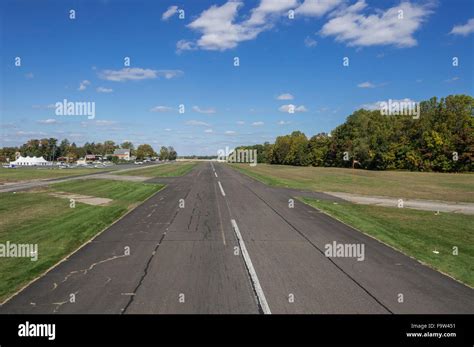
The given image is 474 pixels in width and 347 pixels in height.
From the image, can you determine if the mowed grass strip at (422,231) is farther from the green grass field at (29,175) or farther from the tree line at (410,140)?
the tree line at (410,140)

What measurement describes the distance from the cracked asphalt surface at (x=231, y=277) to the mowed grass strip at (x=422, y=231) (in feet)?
2.37

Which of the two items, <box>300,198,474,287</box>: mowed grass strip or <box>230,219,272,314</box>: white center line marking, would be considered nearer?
<box>230,219,272,314</box>: white center line marking

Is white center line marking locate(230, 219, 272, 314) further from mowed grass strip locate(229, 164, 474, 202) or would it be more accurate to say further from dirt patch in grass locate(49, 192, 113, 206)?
mowed grass strip locate(229, 164, 474, 202)

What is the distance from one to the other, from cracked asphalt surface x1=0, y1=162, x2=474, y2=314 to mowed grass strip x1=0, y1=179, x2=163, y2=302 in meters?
0.61

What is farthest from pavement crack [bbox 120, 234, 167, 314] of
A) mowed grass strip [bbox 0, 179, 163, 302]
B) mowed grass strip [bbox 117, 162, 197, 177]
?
mowed grass strip [bbox 117, 162, 197, 177]

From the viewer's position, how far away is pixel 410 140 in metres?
81.5

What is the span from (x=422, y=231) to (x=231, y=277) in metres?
10.2

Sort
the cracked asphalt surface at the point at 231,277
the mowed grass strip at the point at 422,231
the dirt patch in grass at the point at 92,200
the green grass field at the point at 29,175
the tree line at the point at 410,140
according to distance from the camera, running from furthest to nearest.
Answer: the tree line at the point at 410,140 < the green grass field at the point at 29,175 < the dirt patch in grass at the point at 92,200 < the mowed grass strip at the point at 422,231 < the cracked asphalt surface at the point at 231,277

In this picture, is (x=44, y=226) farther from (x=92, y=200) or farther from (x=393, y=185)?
(x=393, y=185)

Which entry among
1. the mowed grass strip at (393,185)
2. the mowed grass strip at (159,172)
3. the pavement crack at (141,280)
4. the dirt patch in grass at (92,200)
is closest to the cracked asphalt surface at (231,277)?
the pavement crack at (141,280)

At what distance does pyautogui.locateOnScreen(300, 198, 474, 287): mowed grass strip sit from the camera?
1019cm

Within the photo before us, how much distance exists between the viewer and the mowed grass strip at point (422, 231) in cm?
1019
